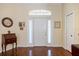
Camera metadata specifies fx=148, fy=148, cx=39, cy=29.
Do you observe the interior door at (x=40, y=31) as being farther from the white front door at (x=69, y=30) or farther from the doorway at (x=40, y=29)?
the white front door at (x=69, y=30)

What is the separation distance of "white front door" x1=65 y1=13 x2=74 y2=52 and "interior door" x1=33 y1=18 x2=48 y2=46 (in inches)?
37.5

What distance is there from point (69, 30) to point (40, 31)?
1317mm

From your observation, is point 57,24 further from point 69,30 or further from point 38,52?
point 38,52

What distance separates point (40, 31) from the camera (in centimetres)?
599

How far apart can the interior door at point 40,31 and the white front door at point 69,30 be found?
952 millimetres

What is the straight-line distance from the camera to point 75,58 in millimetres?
688

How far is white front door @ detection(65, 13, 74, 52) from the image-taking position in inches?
190

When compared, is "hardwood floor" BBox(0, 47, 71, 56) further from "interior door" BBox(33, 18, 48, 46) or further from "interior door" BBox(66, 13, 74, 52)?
"interior door" BBox(33, 18, 48, 46)

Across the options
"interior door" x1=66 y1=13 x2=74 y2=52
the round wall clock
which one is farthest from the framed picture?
the round wall clock

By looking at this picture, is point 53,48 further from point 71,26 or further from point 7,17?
point 7,17

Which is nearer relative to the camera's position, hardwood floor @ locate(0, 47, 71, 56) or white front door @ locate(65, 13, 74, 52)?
hardwood floor @ locate(0, 47, 71, 56)

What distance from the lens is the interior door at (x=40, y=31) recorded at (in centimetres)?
594

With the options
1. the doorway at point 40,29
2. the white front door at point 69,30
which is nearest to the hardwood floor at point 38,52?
the white front door at point 69,30

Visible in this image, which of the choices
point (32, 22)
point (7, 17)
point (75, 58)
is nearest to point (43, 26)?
point (32, 22)
